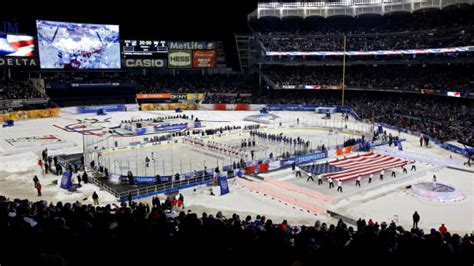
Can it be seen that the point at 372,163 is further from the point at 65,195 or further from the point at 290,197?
the point at 65,195

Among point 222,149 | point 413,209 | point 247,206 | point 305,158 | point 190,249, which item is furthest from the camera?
point 222,149

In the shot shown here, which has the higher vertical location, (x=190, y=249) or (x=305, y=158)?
(x=190, y=249)

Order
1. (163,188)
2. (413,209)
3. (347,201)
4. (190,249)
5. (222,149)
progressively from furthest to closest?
(222,149)
(163,188)
(347,201)
(413,209)
(190,249)

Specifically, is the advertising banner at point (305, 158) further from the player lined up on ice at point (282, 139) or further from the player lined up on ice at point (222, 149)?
the player lined up on ice at point (222, 149)

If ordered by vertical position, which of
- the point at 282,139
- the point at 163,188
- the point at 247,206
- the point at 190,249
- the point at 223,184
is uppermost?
the point at 190,249

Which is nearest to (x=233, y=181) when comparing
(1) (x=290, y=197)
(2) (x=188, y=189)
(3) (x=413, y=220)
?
(2) (x=188, y=189)

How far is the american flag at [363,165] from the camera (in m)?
30.0

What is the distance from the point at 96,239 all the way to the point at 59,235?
890mm

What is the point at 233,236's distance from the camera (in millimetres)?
8102

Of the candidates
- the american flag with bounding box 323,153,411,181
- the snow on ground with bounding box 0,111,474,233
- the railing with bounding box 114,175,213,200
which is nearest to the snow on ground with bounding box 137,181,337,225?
the snow on ground with bounding box 0,111,474,233

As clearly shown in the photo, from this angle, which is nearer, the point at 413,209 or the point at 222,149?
the point at 413,209

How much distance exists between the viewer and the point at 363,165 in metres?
33.3

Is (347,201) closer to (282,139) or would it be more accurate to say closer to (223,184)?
(223,184)

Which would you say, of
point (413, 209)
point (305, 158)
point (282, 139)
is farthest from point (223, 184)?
point (282, 139)
